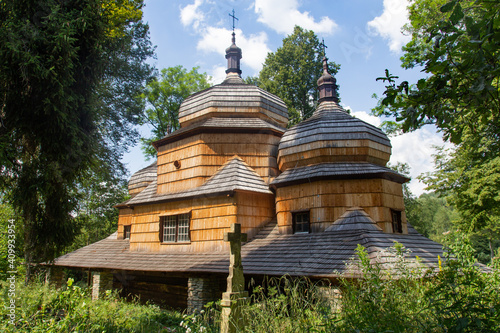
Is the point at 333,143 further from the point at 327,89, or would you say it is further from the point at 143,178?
the point at 143,178

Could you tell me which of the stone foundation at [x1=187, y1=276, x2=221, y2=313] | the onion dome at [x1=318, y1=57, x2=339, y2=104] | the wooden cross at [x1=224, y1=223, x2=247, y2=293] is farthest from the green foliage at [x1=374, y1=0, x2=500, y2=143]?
the onion dome at [x1=318, y1=57, x2=339, y2=104]

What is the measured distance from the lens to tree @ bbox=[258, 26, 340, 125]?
25781mm

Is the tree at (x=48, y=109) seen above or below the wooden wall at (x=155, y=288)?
above

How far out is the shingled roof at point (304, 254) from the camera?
8711 millimetres

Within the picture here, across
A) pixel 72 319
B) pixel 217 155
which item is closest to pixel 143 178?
pixel 217 155

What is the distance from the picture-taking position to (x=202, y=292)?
1116 centimetres

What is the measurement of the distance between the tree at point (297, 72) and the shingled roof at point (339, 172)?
44.0 ft


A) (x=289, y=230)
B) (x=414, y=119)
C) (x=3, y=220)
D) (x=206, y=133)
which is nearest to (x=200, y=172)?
(x=206, y=133)

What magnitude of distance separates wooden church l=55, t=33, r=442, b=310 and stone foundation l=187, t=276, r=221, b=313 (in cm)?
3

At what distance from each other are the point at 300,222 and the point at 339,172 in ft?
7.19

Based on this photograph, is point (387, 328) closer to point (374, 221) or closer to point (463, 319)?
point (463, 319)

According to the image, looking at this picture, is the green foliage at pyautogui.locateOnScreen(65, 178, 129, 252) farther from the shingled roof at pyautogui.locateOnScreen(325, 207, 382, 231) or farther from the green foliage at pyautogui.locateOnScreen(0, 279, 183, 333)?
the shingled roof at pyautogui.locateOnScreen(325, 207, 382, 231)

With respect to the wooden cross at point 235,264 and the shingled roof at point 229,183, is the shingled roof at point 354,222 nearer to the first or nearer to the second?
the shingled roof at point 229,183

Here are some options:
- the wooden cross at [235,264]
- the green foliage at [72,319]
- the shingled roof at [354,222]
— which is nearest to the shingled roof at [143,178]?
the green foliage at [72,319]
